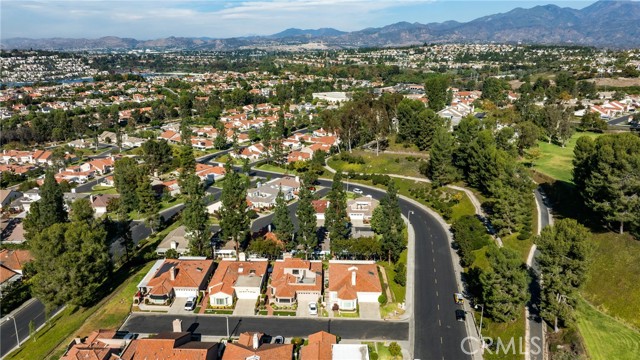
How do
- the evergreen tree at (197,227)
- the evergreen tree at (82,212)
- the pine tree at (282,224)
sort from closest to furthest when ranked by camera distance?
1. the evergreen tree at (197,227)
2. the pine tree at (282,224)
3. the evergreen tree at (82,212)

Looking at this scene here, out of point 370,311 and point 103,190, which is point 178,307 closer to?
point 370,311

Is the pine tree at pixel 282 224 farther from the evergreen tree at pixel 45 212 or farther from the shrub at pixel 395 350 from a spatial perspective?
the evergreen tree at pixel 45 212

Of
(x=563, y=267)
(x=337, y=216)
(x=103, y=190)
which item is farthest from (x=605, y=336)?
(x=103, y=190)

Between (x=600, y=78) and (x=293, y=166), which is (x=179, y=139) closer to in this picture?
(x=293, y=166)

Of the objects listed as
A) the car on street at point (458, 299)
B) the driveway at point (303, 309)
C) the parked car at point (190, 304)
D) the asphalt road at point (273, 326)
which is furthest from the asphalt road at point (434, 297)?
the parked car at point (190, 304)

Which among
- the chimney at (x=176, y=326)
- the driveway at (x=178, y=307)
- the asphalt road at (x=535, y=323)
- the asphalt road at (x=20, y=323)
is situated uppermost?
the chimney at (x=176, y=326)

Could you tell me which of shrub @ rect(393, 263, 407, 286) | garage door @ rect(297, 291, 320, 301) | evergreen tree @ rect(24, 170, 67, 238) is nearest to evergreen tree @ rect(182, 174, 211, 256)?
garage door @ rect(297, 291, 320, 301)
